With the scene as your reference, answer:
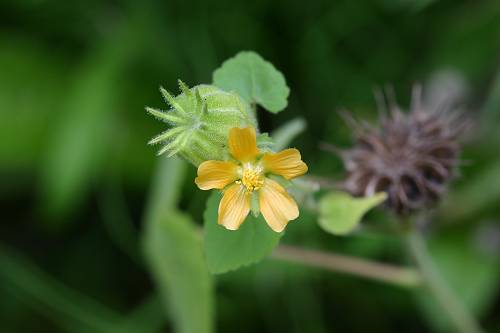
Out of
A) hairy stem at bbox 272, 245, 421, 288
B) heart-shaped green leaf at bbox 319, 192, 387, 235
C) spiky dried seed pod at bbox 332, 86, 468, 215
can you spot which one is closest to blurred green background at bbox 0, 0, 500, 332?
hairy stem at bbox 272, 245, 421, 288

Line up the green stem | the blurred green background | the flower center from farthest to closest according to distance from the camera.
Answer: the blurred green background → the green stem → the flower center

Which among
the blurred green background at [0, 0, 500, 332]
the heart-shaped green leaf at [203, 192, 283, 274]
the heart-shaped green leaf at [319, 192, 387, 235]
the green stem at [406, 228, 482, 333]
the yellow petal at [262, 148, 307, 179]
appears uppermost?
the blurred green background at [0, 0, 500, 332]

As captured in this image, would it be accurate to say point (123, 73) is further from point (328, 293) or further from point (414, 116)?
point (414, 116)

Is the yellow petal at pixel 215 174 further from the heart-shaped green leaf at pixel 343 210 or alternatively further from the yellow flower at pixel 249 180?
the heart-shaped green leaf at pixel 343 210

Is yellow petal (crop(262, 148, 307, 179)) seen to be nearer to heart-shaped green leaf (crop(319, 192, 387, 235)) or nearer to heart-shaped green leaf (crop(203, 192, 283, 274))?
heart-shaped green leaf (crop(203, 192, 283, 274))

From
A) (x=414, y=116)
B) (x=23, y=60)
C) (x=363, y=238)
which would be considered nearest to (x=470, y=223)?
(x=363, y=238)

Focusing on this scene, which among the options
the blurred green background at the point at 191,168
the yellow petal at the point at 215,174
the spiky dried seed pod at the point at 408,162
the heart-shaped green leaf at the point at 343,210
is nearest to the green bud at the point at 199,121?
the yellow petal at the point at 215,174

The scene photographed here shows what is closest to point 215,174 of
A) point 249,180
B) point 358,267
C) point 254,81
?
point 249,180
